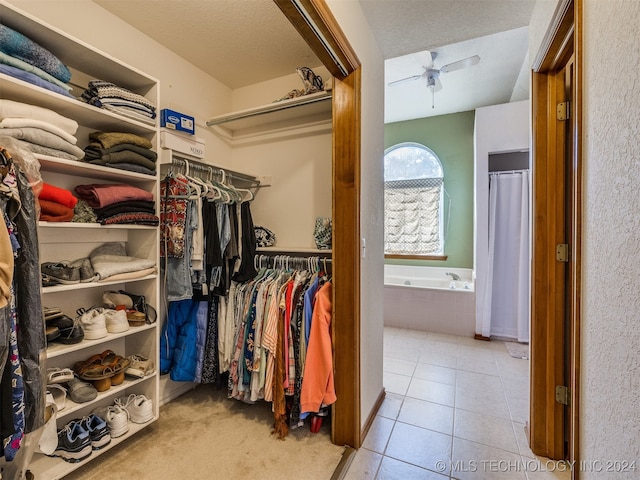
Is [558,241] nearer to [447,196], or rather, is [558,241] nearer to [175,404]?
[175,404]

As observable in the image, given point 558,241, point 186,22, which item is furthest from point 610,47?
point 186,22

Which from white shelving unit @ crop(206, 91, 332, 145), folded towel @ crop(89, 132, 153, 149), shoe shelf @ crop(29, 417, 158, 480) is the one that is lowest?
shoe shelf @ crop(29, 417, 158, 480)

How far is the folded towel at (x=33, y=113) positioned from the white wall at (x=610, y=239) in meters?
1.99

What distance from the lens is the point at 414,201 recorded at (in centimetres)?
443

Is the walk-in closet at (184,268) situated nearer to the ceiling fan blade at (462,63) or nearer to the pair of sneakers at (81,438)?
the pair of sneakers at (81,438)

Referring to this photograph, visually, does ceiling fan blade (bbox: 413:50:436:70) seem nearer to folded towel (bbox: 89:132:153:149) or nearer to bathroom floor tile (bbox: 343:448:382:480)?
folded towel (bbox: 89:132:153:149)

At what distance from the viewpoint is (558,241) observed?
1.50m

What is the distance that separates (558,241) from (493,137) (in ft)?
7.31

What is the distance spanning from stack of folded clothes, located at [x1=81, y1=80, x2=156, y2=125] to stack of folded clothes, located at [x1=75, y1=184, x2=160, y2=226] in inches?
16.1

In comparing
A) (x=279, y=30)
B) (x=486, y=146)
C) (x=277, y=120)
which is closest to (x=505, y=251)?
(x=486, y=146)

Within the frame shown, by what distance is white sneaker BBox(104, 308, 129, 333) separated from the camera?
1.54m

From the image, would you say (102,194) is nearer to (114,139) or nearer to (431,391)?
(114,139)

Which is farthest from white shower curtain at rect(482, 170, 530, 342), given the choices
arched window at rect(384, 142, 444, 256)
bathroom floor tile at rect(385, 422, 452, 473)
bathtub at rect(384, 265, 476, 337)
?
bathroom floor tile at rect(385, 422, 452, 473)

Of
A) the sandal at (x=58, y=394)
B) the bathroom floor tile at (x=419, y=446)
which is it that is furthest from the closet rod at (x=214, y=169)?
the bathroom floor tile at (x=419, y=446)
